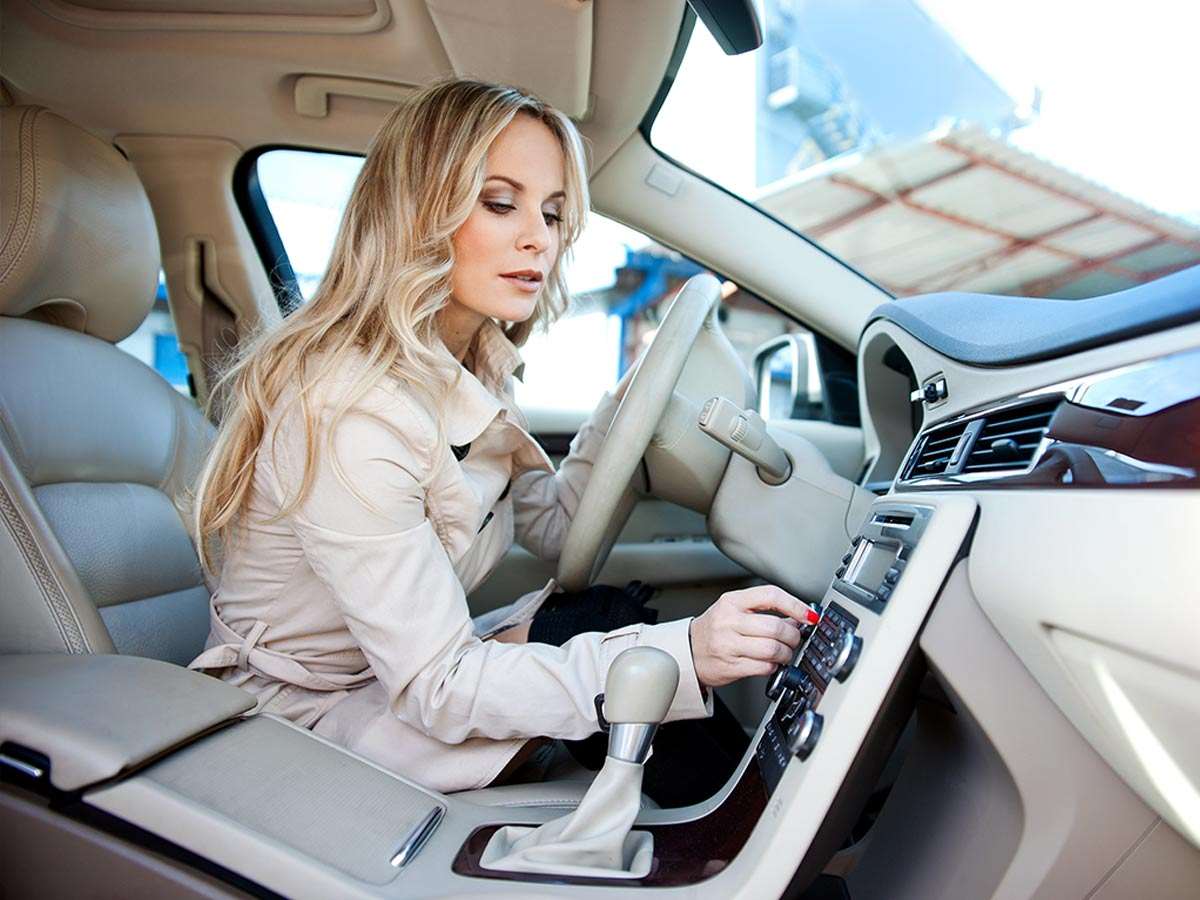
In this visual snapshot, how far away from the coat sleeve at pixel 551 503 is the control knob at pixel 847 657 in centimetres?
68

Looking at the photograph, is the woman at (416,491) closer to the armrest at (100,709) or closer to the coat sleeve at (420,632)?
the coat sleeve at (420,632)

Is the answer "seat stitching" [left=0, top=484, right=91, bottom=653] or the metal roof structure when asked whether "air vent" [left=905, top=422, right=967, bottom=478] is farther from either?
"seat stitching" [left=0, top=484, right=91, bottom=653]

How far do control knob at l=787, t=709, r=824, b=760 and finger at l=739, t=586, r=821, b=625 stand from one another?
11 centimetres

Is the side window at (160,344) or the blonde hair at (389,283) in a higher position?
the blonde hair at (389,283)

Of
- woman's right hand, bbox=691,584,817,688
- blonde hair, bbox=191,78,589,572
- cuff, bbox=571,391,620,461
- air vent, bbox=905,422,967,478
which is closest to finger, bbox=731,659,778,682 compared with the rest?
woman's right hand, bbox=691,584,817,688

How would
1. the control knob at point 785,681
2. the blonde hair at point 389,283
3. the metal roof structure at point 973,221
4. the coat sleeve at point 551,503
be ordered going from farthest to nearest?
the coat sleeve at point 551,503 < the metal roof structure at point 973,221 < the blonde hair at point 389,283 < the control knob at point 785,681

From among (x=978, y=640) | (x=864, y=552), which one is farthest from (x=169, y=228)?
(x=978, y=640)

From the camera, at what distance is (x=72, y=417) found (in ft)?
3.80

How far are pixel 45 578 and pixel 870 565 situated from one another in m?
0.84

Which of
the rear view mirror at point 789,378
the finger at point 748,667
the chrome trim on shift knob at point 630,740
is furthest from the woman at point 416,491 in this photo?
the rear view mirror at point 789,378

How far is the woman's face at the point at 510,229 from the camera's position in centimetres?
106

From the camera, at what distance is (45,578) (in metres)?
0.90

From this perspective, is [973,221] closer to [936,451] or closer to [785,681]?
[936,451]

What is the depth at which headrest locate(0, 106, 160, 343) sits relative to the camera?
108 cm
